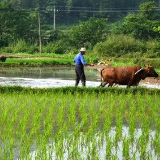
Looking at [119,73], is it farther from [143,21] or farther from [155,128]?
[143,21]

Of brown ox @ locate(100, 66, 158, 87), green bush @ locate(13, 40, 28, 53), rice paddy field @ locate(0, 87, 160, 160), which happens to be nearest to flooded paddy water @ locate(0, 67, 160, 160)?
rice paddy field @ locate(0, 87, 160, 160)

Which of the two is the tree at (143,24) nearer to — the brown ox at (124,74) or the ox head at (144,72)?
the ox head at (144,72)

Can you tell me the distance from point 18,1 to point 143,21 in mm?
35465

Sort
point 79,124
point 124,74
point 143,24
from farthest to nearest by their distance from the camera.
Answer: point 143,24
point 124,74
point 79,124

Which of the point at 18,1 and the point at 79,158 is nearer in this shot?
the point at 79,158

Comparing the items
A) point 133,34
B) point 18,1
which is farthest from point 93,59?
point 18,1

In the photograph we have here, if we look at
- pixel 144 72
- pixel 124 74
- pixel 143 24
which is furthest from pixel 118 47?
pixel 124 74

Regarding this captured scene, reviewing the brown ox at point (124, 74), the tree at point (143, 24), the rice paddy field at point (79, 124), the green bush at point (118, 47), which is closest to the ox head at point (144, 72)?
the brown ox at point (124, 74)

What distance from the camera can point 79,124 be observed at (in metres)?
8.16

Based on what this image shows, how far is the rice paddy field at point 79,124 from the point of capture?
256 inches

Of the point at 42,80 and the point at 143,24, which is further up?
the point at 143,24

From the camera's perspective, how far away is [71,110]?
945 cm

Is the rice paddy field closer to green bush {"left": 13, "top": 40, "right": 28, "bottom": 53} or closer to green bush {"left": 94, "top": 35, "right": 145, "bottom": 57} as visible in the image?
green bush {"left": 94, "top": 35, "right": 145, "bottom": 57}

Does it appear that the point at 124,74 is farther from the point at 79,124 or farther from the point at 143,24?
the point at 143,24
